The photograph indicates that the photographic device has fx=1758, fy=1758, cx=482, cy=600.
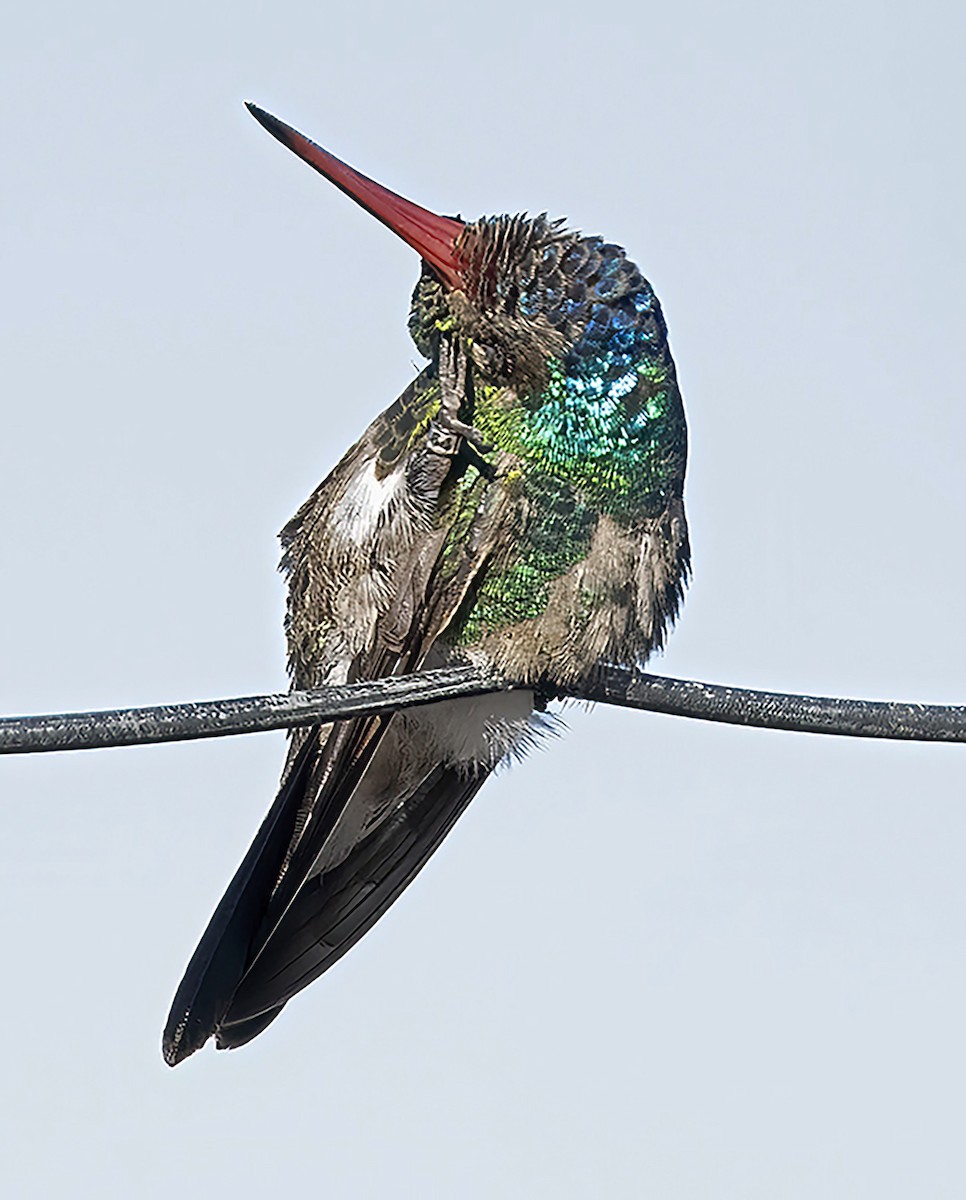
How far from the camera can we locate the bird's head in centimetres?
426

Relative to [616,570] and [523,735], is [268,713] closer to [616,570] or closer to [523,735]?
[616,570]

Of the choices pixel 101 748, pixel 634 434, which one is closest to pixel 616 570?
pixel 634 434

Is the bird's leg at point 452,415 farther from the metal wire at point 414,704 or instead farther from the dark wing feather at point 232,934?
the dark wing feather at point 232,934

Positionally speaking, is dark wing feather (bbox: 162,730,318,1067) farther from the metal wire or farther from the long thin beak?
the long thin beak

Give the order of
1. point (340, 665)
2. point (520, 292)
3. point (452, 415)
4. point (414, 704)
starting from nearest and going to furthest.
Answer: point (414, 704)
point (452, 415)
point (520, 292)
point (340, 665)

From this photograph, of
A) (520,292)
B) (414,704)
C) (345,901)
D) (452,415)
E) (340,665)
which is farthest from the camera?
(345,901)

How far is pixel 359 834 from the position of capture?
491 cm

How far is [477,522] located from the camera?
4203mm

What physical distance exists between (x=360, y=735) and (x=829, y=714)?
1536 millimetres

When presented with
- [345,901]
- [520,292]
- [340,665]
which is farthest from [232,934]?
[520,292]

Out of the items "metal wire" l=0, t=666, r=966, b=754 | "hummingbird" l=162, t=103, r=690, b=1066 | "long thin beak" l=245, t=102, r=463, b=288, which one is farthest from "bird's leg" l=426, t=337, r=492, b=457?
"metal wire" l=0, t=666, r=966, b=754

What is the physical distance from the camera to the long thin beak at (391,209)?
164 inches

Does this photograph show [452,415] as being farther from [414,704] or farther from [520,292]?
[414,704]

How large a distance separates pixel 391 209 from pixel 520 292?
0.38m
